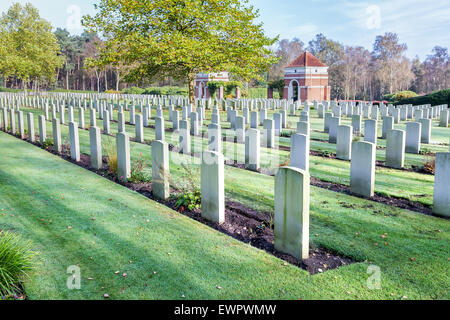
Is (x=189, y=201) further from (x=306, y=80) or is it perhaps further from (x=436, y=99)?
(x=306, y=80)

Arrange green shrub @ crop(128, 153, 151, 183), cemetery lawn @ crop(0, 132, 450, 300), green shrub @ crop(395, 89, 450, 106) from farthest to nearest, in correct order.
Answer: green shrub @ crop(395, 89, 450, 106) < green shrub @ crop(128, 153, 151, 183) < cemetery lawn @ crop(0, 132, 450, 300)

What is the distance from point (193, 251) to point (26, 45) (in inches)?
1638

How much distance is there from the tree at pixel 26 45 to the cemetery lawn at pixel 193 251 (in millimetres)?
Result: 35157

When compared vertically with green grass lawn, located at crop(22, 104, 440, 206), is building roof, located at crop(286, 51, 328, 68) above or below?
above

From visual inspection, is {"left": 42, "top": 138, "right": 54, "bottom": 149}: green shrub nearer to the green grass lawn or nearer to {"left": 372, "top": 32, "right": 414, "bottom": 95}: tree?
the green grass lawn

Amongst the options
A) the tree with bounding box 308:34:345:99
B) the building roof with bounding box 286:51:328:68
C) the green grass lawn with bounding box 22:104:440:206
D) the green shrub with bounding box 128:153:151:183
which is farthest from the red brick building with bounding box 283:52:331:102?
the green shrub with bounding box 128:153:151:183

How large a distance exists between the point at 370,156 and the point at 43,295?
533 cm

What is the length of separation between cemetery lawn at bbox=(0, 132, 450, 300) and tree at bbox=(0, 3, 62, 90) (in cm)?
3516

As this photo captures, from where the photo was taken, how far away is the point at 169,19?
1978cm

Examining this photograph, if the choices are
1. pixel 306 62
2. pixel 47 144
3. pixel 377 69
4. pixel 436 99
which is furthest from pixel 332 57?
pixel 47 144

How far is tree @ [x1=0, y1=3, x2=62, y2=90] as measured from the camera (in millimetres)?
36719

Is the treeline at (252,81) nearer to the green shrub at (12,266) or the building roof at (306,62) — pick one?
the building roof at (306,62)
